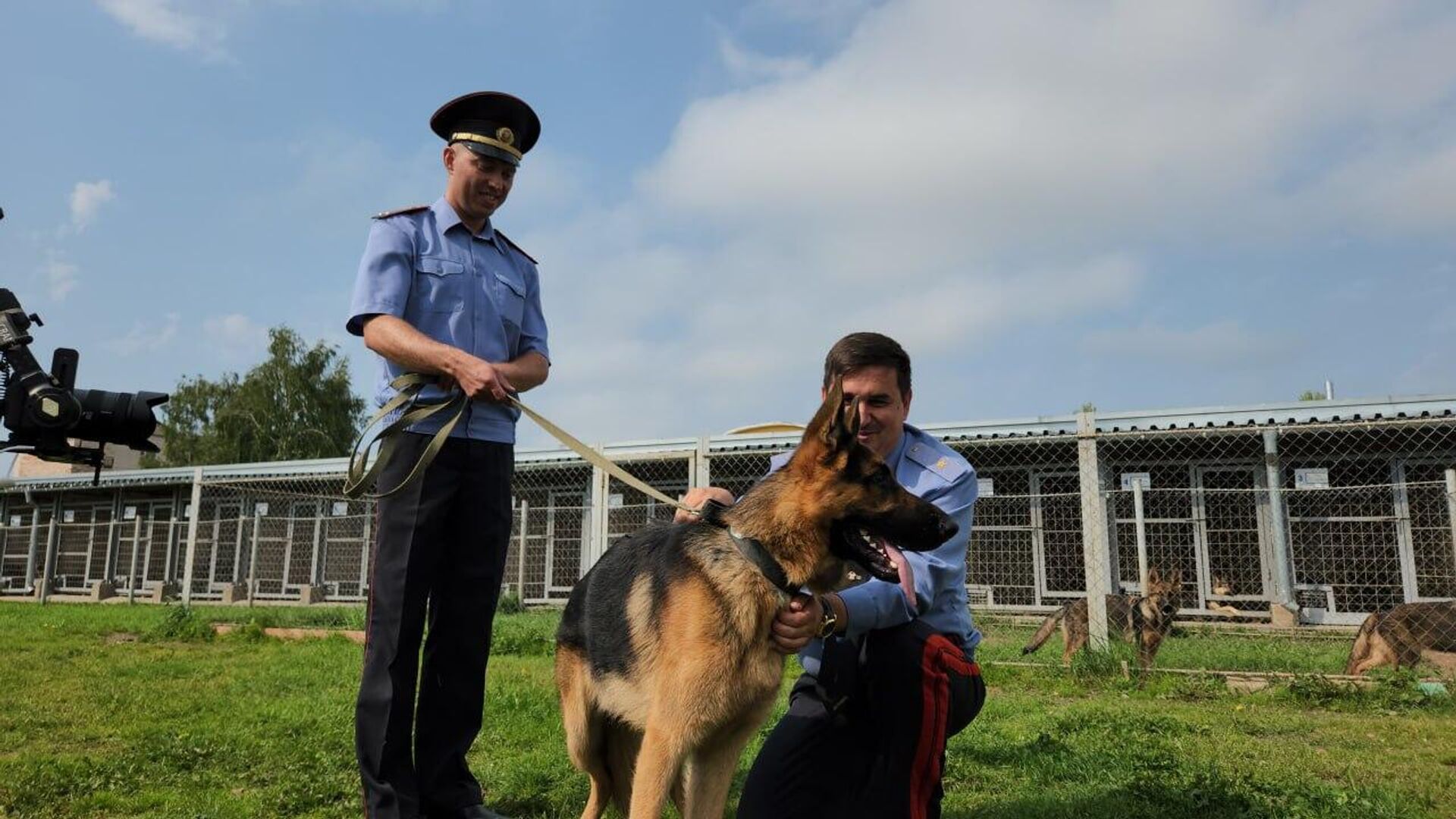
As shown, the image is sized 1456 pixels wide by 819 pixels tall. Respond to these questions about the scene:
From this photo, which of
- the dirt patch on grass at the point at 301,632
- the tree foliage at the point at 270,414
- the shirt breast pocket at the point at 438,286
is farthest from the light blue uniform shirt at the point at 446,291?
the tree foliage at the point at 270,414

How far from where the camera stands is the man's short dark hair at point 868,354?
3.33 metres

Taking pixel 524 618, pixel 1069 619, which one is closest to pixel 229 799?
pixel 1069 619

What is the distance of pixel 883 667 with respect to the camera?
3.20 meters

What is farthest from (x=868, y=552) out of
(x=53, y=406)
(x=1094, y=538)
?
(x=1094, y=538)

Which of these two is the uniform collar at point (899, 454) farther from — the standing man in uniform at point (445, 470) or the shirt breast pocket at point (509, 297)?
the shirt breast pocket at point (509, 297)

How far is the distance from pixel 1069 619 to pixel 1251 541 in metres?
6.60

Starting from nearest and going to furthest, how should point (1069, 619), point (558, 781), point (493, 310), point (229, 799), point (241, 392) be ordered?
point (493, 310) → point (229, 799) → point (558, 781) → point (1069, 619) → point (241, 392)

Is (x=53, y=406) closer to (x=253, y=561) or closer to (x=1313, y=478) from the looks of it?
(x=1313, y=478)

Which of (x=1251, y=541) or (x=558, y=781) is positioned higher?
(x=1251, y=541)

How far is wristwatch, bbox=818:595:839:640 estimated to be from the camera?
2.98 m

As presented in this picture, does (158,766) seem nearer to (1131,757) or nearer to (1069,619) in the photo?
(1131,757)

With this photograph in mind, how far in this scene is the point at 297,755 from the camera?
15.4 ft

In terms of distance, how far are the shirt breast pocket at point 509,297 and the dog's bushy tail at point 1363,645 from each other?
26.9ft

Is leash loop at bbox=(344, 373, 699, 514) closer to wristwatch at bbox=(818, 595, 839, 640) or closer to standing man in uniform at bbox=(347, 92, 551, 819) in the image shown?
standing man in uniform at bbox=(347, 92, 551, 819)
